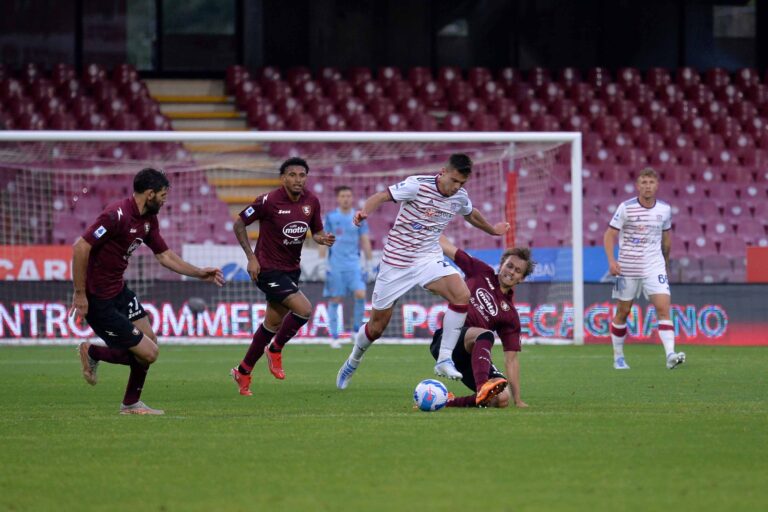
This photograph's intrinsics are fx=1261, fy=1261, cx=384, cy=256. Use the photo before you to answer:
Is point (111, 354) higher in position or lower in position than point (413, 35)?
lower

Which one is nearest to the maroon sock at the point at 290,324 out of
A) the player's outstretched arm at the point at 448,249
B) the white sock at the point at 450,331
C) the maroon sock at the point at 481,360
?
the player's outstretched arm at the point at 448,249

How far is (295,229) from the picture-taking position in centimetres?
1118

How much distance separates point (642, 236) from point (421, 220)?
12.5 feet

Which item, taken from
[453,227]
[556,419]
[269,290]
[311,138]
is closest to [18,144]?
[311,138]

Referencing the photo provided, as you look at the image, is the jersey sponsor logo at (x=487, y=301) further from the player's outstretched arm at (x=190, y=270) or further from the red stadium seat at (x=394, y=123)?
the red stadium seat at (x=394, y=123)

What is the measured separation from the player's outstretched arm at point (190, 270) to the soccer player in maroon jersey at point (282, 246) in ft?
5.11

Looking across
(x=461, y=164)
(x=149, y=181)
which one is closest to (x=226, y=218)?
(x=461, y=164)

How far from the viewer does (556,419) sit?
8438 mm

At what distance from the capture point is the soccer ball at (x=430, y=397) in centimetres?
889

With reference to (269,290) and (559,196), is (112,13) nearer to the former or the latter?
(559,196)

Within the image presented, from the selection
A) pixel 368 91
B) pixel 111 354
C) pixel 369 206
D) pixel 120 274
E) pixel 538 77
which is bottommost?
pixel 111 354

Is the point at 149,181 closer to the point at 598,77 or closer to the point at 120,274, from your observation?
the point at 120,274

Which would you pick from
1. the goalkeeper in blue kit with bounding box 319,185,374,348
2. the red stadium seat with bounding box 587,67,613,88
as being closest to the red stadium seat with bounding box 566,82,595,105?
the red stadium seat with bounding box 587,67,613,88

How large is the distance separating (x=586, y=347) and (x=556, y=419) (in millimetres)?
8422
